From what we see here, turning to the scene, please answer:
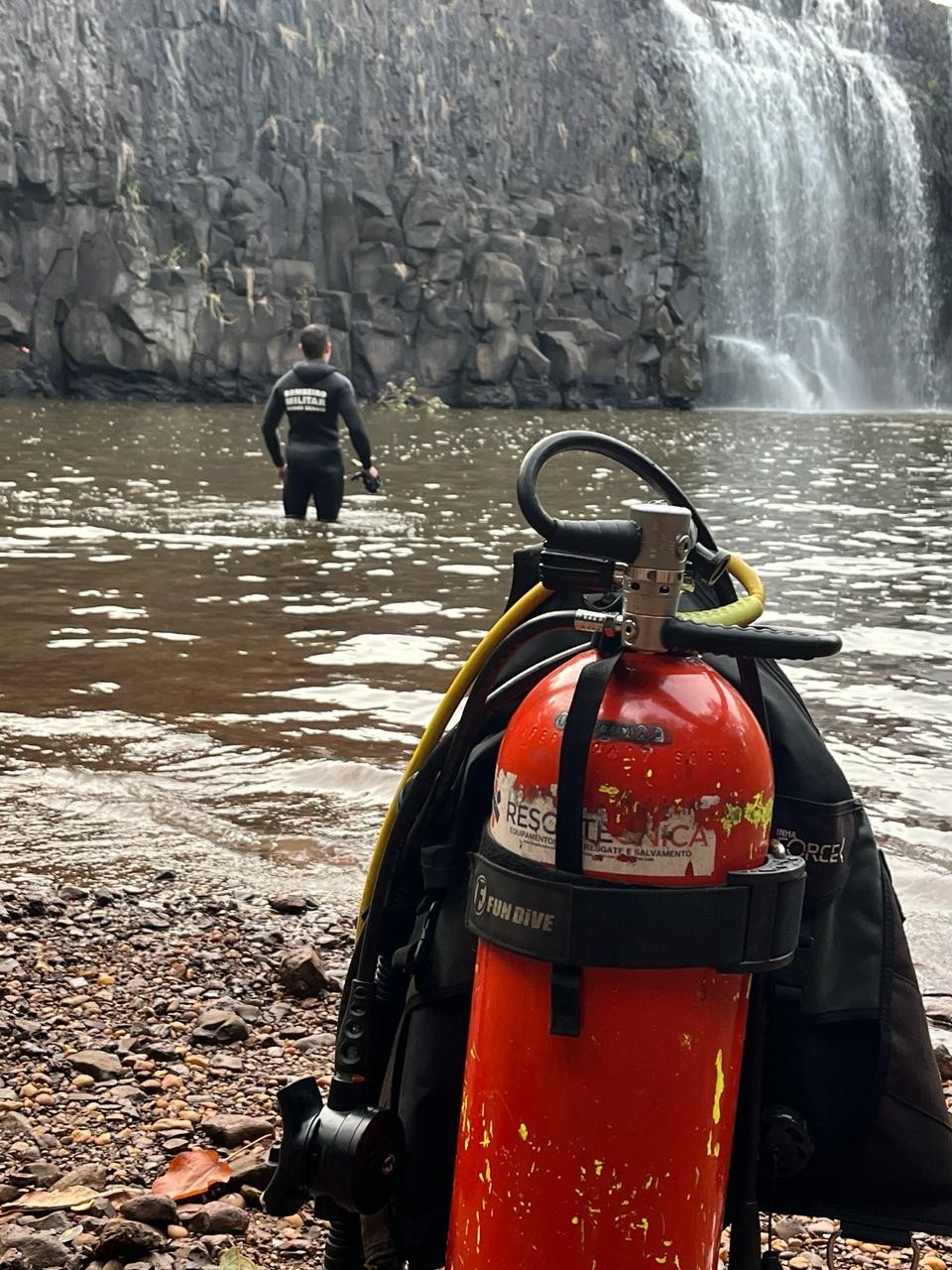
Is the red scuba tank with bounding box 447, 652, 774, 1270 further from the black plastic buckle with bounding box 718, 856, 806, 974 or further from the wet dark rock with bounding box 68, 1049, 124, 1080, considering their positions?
the wet dark rock with bounding box 68, 1049, 124, 1080

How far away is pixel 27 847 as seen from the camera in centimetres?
478

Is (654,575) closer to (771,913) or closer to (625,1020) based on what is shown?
(771,913)

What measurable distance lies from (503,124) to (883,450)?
23.4 m

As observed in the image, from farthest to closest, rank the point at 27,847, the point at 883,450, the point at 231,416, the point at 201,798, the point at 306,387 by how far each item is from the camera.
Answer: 1. the point at 231,416
2. the point at 883,450
3. the point at 306,387
4. the point at 201,798
5. the point at 27,847

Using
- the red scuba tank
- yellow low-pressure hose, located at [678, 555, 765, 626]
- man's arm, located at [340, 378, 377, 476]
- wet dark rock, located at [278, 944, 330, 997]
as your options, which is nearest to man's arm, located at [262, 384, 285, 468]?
man's arm, located at [340, 378, 377, 476]

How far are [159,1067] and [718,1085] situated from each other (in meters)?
1.66

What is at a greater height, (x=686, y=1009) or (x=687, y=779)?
(x=687, y=779)

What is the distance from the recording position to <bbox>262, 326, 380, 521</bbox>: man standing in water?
1289 cm

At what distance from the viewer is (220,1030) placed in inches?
132

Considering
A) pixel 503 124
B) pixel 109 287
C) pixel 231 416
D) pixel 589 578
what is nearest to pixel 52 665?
pixel 589 578

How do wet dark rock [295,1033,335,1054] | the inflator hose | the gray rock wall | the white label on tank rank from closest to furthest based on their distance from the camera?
1. the white label on tank
2. the inflator hose
3. wet dark rock [295,1033,335,1054]
4. the gray rock wall

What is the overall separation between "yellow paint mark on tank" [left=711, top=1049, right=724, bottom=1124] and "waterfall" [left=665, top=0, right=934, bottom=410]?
4470cm

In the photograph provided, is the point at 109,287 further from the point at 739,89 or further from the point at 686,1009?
the point at 686,1009

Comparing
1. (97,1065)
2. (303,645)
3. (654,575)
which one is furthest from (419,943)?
(303,645)
